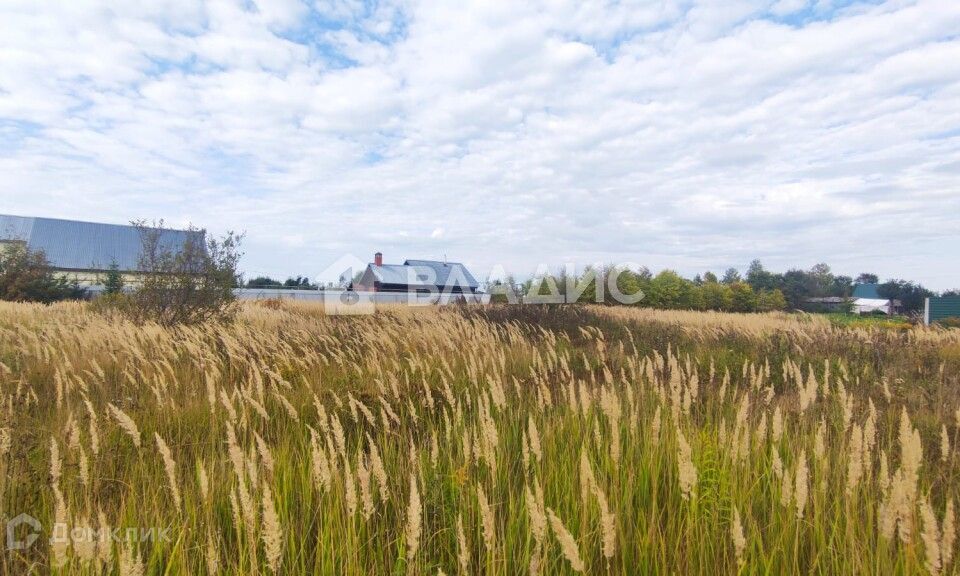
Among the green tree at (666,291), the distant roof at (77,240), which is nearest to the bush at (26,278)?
the distant roof at (77,240)

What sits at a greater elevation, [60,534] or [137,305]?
[137,305]

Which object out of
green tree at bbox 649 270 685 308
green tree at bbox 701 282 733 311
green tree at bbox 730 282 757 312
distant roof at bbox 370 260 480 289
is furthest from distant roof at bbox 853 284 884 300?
distant roof at bbox 370 260 480 289

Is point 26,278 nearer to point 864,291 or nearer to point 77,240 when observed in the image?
point 77,240

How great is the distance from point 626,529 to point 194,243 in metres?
11.6

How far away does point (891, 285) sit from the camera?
200 feet

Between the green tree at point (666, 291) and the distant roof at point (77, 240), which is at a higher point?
the distant roof at point (77, 240)

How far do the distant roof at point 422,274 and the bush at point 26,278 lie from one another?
22865mm

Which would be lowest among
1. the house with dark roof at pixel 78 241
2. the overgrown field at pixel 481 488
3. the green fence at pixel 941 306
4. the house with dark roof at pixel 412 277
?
the overgrown field at pixel 481 488

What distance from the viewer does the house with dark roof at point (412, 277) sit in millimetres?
41688

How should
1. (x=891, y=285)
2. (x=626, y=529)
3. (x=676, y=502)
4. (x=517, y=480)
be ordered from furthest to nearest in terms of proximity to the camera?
(x=891, y=285) → (x=517, y=480) → (x=676, y=502) → (x=626, y=529)

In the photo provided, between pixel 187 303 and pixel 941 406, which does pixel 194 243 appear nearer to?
pixel 187 303

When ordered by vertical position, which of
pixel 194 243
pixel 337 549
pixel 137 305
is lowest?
pixel 337 549

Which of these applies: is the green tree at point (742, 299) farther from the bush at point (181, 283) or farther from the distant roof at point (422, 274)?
the bush at point (181, 283)

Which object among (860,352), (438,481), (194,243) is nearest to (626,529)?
(438,481)
